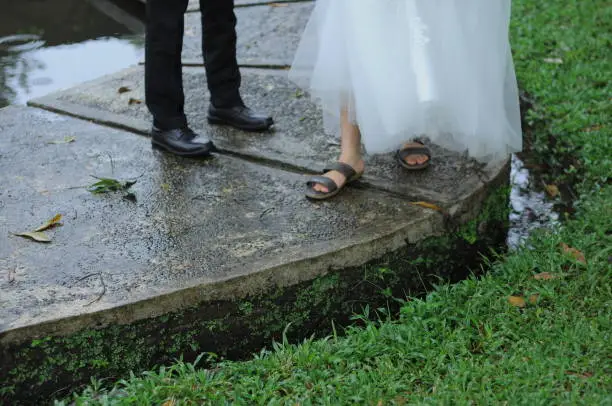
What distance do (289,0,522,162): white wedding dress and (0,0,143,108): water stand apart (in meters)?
2.29

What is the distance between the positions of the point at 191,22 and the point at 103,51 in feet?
2.05

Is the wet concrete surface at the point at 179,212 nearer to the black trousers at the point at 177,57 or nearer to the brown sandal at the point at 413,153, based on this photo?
the brown sandal at the point at 413,153

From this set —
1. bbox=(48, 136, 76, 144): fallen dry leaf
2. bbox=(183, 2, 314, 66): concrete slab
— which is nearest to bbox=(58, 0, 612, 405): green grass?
bbox=(48, 136, 76, 144): fallen dry leaf

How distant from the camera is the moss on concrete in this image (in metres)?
2.36

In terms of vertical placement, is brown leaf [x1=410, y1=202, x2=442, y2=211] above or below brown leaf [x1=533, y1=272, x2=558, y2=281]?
above

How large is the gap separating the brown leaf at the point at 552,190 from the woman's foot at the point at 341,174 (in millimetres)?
1138

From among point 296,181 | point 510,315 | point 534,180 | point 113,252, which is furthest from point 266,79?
point 510,315

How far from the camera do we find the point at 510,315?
8.52ft

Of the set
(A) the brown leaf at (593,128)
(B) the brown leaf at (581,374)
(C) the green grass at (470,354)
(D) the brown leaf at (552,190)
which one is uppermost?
(A) the brown leaf at (593,128)

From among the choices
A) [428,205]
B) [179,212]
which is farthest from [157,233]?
[428,205]

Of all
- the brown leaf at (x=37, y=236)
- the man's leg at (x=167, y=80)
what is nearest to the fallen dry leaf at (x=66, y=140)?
the man's leg at (x=167, y=80)

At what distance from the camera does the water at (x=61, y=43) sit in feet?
15.8

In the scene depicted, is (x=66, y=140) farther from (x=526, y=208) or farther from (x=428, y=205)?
(x=526, y=208)

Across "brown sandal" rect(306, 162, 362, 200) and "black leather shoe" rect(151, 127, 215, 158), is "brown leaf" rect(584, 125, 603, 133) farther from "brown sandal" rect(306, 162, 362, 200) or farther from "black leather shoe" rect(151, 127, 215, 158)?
"black leather shoe" rect(151, 127, 215, 158)
